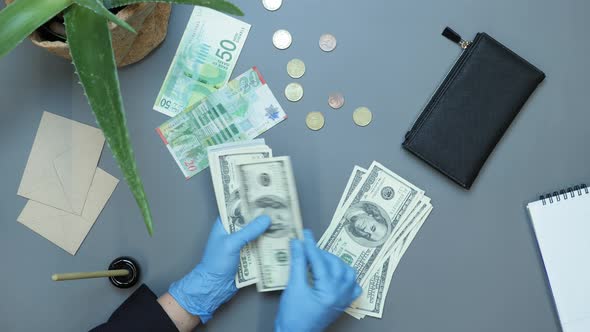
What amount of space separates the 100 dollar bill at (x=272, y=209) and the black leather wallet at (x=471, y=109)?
0.27 m

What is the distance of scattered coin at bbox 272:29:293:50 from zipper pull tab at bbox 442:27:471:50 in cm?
34

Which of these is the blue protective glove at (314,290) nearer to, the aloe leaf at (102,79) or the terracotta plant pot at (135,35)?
the aloe leaf at (102,79)

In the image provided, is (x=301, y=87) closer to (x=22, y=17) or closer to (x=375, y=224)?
(x=375, y=224)

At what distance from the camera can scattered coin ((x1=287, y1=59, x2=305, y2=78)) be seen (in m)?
1.10

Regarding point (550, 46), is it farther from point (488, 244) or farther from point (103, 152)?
point (103, 152)

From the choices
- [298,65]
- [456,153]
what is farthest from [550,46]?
[298,65]

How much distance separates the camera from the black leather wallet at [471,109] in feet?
3.58

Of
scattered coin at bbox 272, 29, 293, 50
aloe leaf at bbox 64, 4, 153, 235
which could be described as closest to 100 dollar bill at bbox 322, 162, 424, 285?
scattered coin at bbox 272, 29, 293, 50

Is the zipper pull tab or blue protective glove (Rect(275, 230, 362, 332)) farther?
the zipper pull tab

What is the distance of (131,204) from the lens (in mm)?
1091

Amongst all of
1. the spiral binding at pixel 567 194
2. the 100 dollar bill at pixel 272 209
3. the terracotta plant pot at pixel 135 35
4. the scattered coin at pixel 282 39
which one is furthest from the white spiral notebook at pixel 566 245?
the terracotta plant pot at pixel 135 35

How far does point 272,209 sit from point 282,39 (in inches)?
14.5

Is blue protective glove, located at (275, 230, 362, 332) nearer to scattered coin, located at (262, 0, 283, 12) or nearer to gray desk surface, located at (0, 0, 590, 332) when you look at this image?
gray desk surface, located at (0, 0, 590, 332)

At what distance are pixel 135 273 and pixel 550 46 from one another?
1.03m
